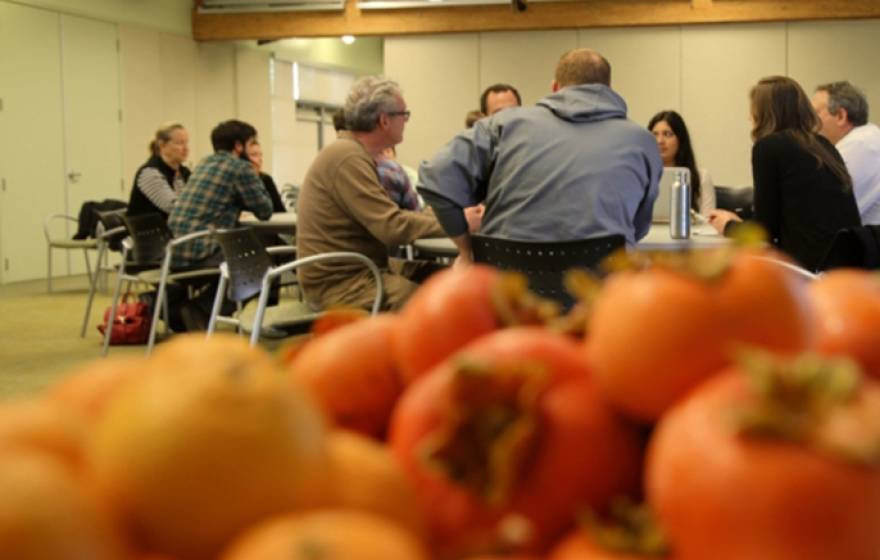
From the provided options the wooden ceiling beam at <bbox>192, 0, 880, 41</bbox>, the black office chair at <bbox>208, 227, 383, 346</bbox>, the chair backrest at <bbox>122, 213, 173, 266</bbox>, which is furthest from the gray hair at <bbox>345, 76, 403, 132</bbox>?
the wooden ceiling beam at <bbox>192, 0, 880, 41</bbox>

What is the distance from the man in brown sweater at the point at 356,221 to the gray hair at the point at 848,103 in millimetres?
1987

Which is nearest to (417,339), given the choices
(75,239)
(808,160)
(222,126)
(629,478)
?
(629,478)

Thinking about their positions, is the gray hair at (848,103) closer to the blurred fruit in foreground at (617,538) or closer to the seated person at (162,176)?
the seated person at (162,176)

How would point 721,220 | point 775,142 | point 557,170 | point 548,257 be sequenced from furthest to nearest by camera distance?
1. point 721,220
2. point 775,142
3. point 557,170
4. point 548,257

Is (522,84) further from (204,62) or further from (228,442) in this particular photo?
(228,442)

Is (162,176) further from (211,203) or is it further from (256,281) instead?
(256,281)

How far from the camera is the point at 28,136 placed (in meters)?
10.8

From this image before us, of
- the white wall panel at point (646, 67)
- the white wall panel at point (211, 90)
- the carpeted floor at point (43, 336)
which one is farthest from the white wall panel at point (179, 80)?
the white wall panel at point (646, 67)

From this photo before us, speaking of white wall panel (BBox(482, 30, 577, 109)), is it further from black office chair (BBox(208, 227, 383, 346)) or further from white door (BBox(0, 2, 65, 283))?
black office chair (BBox(208, 227, 383, 346))

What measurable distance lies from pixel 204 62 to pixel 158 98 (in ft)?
3.19

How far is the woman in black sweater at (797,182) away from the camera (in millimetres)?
3982

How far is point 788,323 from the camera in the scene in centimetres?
58

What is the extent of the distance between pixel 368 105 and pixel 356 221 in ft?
1.60

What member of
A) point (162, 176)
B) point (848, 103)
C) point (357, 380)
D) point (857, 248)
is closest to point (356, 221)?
point (857, 248)
